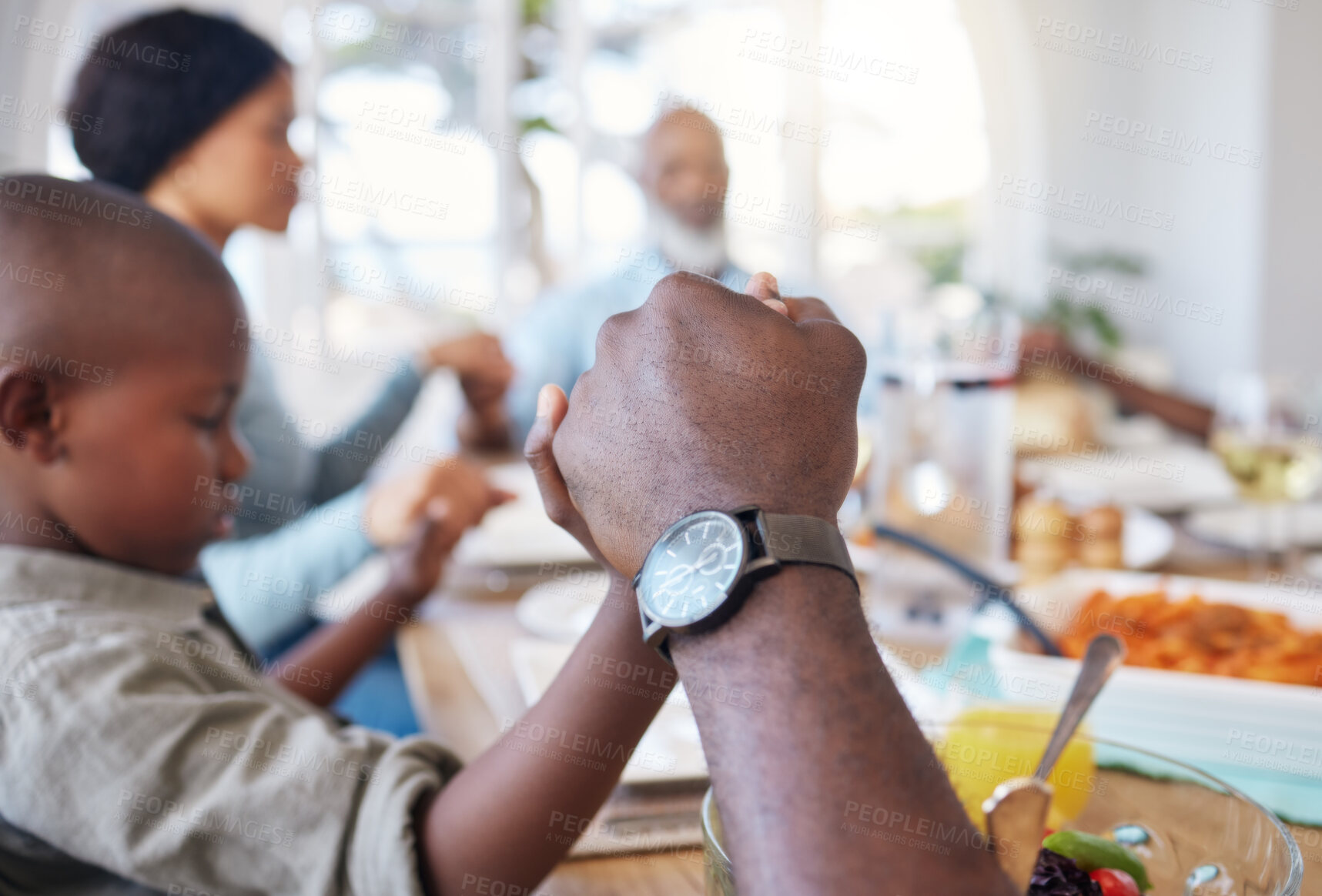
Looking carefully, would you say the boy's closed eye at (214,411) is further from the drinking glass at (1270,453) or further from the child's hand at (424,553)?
the drinking glass at (1270,453)

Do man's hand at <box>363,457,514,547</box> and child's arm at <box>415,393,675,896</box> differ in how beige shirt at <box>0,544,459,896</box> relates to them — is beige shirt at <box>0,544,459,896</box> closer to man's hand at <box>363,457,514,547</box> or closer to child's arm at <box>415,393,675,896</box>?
child's arm at <box>415,393,675,896</box>

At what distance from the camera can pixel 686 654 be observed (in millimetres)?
376

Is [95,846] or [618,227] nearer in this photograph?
[95,846]

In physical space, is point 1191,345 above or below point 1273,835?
below

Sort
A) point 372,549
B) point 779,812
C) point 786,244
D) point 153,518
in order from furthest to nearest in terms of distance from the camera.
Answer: point 786,244, point 372,549, point 153,518, point 779,812

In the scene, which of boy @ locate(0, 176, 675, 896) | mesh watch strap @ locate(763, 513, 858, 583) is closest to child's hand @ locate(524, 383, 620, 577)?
boy @ locate(0, 176, 675, 896)

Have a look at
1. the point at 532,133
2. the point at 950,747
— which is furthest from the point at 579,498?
the point at 532,133

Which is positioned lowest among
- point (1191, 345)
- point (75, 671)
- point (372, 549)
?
point (1191, 345)

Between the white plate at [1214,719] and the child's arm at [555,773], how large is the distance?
0.31m

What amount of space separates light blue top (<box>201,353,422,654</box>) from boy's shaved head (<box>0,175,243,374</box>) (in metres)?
0.19

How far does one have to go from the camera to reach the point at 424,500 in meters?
1.06

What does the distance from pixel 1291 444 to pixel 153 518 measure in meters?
1.18

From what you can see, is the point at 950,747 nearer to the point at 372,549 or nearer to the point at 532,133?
the point at 372,549

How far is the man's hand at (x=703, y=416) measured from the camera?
39 centimetres
